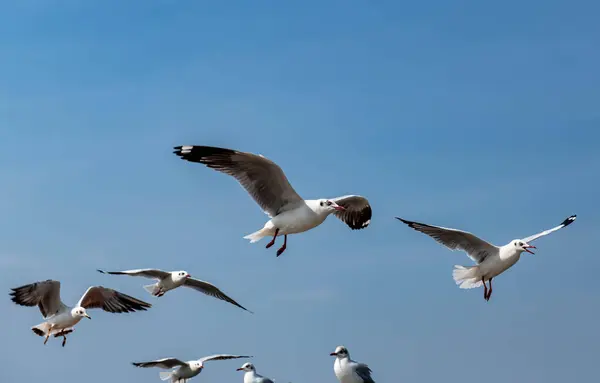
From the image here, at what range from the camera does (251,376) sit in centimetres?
1426

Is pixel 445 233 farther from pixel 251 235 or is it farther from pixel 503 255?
pixel 251 235

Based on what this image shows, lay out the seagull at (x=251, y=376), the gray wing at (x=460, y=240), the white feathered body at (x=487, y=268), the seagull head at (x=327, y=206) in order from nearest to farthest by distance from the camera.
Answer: the seagull head at (x=327, y=206)
the seagull at (x=251, y=376)
the gray wing at (x=460, y=240)
the white feathered body at (x=487, y=268)

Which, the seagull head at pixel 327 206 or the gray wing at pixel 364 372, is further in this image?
the seagull head at pixel 327 206

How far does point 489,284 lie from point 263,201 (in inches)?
164

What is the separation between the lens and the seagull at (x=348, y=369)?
11.9 m

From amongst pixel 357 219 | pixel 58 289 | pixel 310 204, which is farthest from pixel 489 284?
pixel 58 289

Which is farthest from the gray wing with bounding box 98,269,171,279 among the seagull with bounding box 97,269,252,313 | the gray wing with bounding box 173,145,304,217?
the gray wing with bounding box 173,145,304,217

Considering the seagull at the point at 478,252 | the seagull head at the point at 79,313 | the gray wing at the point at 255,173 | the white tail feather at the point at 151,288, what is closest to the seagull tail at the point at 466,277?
Result: the seagull at the point at 478,252

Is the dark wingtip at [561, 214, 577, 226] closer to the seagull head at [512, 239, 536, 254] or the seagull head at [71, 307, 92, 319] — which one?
the seagull head at [512, 239, 536, 254]

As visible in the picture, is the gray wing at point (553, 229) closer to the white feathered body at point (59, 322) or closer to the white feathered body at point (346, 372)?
the white feathered body at point (346, 372)

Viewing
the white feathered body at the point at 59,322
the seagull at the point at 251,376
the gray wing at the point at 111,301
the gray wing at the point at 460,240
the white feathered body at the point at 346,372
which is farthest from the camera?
the gray wing at the point at 111,301

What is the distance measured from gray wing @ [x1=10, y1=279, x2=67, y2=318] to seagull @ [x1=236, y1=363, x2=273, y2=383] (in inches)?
147

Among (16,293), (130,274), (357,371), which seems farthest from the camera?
(16,293)

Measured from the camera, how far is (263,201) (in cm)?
1383
